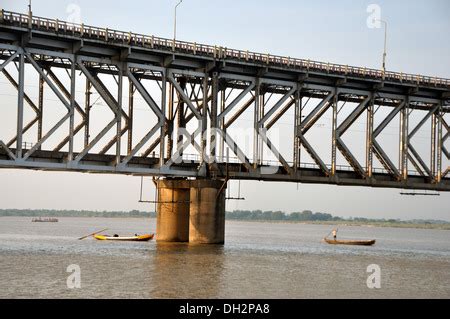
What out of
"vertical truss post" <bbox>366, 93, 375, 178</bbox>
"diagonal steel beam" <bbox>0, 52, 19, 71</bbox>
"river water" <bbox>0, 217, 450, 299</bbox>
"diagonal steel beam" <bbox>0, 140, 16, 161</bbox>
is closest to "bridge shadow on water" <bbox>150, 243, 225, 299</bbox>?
"river water" <bbox>0, 217, 450, 299</bbox>

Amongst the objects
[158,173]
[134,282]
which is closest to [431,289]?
[134,282]

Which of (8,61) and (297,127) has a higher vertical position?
(8,61)

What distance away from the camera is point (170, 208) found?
6594cm

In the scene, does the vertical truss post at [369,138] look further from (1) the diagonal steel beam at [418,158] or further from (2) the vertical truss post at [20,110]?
(2) the vertical truss post at [20,110]

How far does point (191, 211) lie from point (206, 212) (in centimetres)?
121

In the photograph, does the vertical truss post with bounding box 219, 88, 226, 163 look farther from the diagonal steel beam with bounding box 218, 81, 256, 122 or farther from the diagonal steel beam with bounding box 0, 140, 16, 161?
the diagonal steel beam with bounding box 0, 140, 16, 161

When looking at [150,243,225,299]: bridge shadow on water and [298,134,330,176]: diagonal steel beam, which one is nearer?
[150,243,225,299]: bridge shadow on water

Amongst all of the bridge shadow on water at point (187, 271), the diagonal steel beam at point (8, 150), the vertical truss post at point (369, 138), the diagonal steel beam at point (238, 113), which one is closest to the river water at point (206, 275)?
the bridge shadow on water at point (187, 271)

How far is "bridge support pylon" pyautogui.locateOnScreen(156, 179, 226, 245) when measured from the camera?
63.4 metres

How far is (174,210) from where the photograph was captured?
65875 millimetres

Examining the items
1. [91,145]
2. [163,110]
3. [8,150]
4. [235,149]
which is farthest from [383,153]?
[8,150]

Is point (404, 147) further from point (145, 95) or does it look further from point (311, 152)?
point (145, 95)
